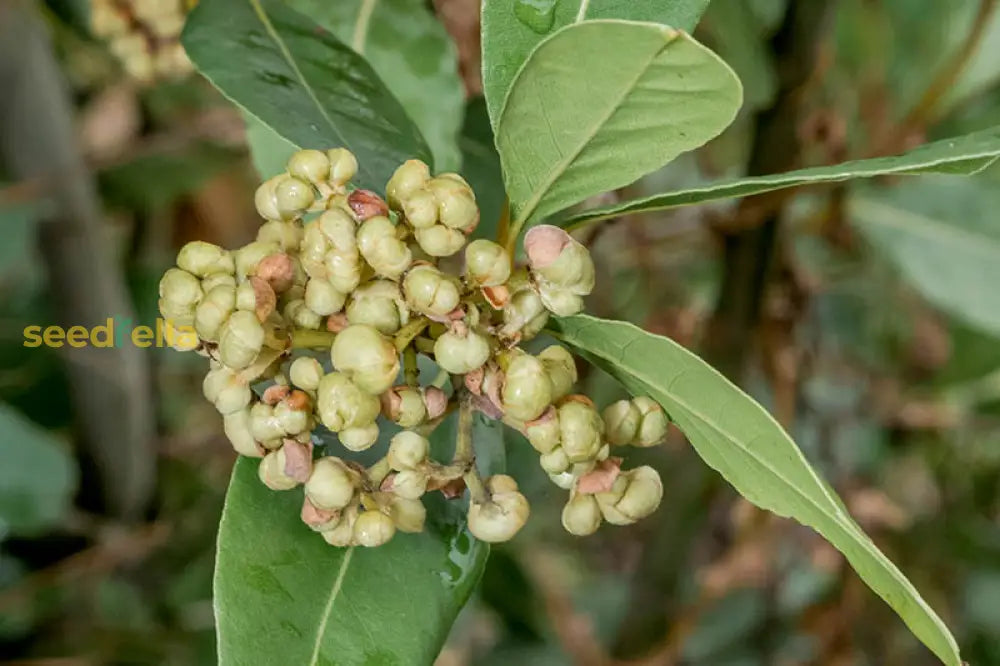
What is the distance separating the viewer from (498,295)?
486mm

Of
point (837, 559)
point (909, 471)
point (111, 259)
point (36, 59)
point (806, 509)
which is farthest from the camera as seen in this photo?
point (909, 471)

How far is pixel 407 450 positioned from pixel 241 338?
92mm

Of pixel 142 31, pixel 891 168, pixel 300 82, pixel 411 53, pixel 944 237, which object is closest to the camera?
pixel 891 168

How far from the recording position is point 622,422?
515 mm

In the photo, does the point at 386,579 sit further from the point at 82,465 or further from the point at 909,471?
the point at 909,471

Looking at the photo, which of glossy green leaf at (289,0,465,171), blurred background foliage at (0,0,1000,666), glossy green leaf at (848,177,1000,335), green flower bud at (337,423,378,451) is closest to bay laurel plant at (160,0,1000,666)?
green flower bud at (337,423,378,451)

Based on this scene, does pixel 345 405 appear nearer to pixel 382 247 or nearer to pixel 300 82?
pixel 382 247

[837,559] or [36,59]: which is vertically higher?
[36,59]

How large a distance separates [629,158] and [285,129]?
0.62 ft

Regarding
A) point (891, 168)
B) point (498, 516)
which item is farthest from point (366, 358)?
point (891, 168)

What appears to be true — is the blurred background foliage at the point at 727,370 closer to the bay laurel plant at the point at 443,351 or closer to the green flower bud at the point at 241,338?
the bay laurel plant at the point at 443,351

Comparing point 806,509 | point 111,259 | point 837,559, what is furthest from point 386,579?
point 837,559

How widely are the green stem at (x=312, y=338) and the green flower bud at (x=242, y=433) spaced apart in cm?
4

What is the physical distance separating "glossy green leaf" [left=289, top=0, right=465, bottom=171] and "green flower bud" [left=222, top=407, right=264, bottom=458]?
255 millimetres
